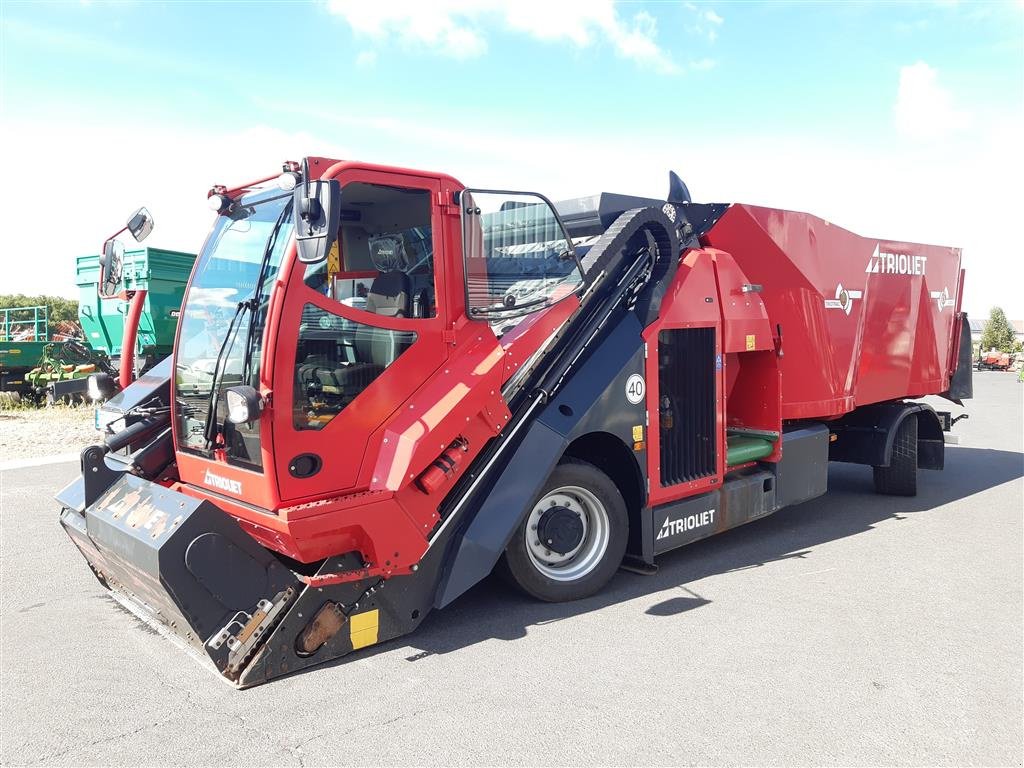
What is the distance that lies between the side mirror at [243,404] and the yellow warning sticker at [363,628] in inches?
46.0

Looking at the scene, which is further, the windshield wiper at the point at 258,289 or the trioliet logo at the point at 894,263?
the trioliet logo at the point at 894,263

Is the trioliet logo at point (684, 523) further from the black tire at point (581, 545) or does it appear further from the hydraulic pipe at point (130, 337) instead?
the hydraulic pipe at point (130, 337)

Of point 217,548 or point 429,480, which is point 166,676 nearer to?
point 217,548

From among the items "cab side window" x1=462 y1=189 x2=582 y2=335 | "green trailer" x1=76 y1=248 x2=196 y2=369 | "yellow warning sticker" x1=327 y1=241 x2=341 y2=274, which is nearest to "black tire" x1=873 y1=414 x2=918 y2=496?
"cab side window" x1=462 y1=189 x2=582 y2=335

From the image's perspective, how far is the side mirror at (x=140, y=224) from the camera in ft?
15.9

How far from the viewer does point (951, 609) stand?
4.80 meters

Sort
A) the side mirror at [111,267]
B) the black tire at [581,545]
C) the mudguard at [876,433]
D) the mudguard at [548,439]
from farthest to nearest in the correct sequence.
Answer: the mudguard at [876,433], the side mirror at [111,267], the black tire at [581,545], the mudguard at [548,439]

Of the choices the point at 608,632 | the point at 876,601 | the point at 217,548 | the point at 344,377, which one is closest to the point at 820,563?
the point at 876,601

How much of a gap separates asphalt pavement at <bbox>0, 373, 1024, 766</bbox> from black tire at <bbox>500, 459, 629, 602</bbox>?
15 centimetres

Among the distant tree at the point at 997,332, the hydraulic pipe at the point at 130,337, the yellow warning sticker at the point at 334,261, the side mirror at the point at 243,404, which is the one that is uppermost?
the yellow warning sticker at the point at 334,261

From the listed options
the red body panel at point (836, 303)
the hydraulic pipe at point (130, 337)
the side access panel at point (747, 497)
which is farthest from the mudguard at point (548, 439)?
the hydraulic pipe at point (130, 337)

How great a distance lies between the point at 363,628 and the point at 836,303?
16.0 feet

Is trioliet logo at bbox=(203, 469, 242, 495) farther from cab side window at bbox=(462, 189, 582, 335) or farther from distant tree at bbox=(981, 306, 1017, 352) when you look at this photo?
distant tree at bbox=(981, 306, 1017, 352)

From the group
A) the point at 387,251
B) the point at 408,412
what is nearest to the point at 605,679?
the point at 408,412
